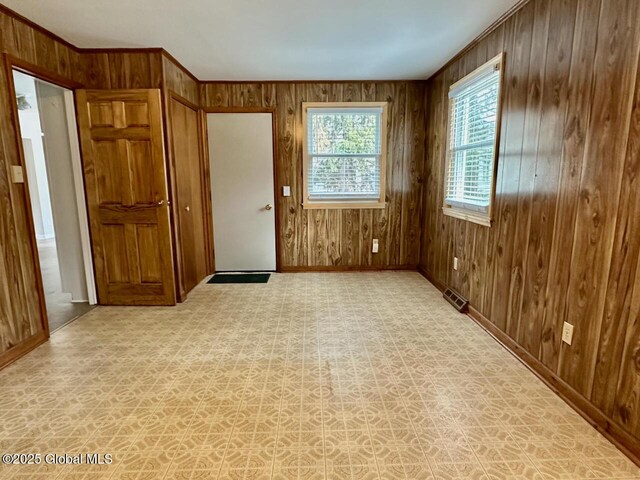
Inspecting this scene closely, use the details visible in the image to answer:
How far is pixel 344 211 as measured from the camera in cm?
439

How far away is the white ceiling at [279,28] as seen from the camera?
89.7 inches

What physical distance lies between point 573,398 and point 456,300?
143 cm

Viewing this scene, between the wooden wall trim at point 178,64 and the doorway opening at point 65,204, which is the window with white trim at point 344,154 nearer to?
the wooden wall trim at point 178,64

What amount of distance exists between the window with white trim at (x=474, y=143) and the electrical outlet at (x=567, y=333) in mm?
1030

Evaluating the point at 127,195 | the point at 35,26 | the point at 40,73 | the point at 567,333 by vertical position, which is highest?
the point at 35,26

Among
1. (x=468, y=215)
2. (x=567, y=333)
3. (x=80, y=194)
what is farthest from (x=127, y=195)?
(x=567, y=333)

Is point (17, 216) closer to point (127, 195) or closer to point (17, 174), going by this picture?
point (17, 174)

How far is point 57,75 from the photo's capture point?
275cm

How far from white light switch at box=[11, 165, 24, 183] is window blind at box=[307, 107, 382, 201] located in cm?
277

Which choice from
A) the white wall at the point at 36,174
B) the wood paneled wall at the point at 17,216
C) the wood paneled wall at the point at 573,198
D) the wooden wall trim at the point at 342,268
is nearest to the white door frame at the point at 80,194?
the wood paneled wall at the point at 17,216

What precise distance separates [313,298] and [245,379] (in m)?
1.50

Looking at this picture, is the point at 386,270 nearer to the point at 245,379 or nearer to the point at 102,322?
the point at 245,379

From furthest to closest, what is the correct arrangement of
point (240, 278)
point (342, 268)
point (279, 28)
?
1. point (342, 268)
2. point (240, 278)
3. point (279, 28)

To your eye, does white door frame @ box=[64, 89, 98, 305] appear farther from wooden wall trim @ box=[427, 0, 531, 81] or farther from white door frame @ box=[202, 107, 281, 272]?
wooden wall trim @ box=[427, 0, 531, 81]
